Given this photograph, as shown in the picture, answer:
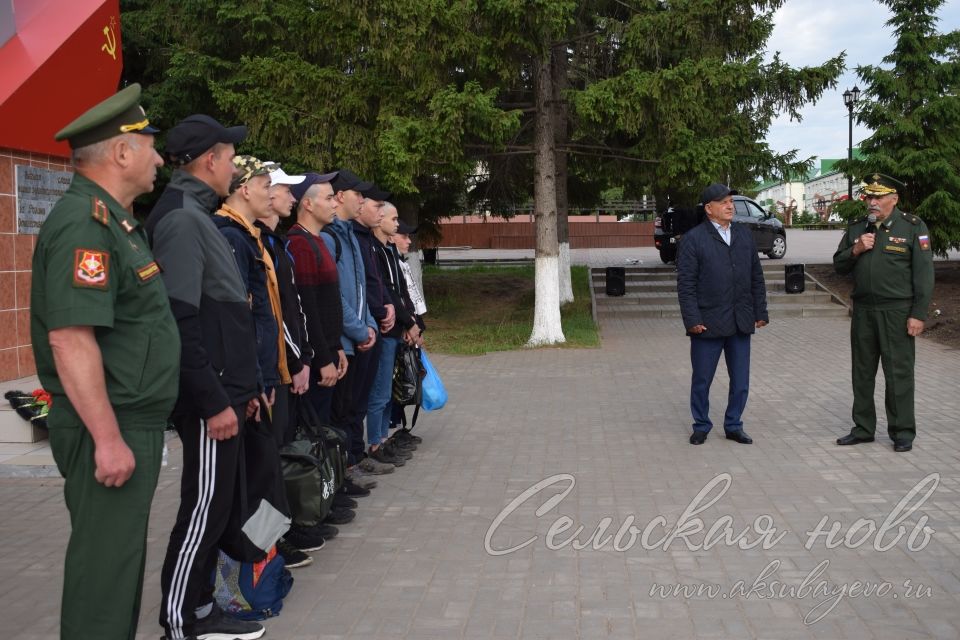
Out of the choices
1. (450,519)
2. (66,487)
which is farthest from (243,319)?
(450,519)

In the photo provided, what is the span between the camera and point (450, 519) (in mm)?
5840

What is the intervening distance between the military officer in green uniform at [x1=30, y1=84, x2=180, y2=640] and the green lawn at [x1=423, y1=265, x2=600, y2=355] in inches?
441

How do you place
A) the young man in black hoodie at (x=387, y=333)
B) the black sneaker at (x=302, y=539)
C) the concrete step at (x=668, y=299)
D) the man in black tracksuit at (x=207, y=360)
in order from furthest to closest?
1. the concrete step at (x=668, y=299)
2. the young man in black hoodie at (x=387, y=333)
3. the black sneaker at (x=302, y=539)
4. the man in black tracksuit at (x=207, y=360)

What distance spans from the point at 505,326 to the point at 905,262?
9.95 m

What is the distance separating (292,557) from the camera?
502 centimetres

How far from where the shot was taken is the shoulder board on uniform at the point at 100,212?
305 cm

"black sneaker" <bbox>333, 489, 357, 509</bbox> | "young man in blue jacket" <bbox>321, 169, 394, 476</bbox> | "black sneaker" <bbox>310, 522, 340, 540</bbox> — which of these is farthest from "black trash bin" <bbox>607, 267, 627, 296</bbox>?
"black sneaker" <bbox>310, 522, 340, 540</bbox>

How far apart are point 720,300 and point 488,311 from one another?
37.7 feet

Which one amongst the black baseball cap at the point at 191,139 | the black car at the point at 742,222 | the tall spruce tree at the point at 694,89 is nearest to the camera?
the black baseball cap at the point at 191,139

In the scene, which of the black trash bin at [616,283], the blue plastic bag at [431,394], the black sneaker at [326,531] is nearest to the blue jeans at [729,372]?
the blue plastic bag at [431,394]

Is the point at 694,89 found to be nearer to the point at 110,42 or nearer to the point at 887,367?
the point at 887,367

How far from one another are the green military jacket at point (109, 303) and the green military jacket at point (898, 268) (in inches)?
236

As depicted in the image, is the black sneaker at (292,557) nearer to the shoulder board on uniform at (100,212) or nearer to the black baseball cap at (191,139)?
the black baseball cap at (191,139)

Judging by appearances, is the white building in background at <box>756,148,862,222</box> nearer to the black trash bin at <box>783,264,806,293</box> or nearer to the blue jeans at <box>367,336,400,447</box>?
the black trash bin at <box>783,264,806,293</box>
